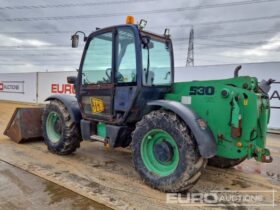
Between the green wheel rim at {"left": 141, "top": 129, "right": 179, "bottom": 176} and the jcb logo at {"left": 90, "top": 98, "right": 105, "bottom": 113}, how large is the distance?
1152mm

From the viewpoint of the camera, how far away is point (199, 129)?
331 centimetres

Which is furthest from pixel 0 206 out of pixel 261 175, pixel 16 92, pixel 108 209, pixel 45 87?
pixel 16 92

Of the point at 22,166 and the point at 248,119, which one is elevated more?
the point at 248,119

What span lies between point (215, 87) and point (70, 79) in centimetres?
302

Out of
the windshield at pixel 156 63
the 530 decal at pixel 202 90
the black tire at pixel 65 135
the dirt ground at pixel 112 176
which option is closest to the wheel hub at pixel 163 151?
the dirt ground at pixel 112 176

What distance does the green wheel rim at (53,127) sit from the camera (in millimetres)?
5461

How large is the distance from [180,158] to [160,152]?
15.1 inches

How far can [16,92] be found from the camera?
18.3 meters

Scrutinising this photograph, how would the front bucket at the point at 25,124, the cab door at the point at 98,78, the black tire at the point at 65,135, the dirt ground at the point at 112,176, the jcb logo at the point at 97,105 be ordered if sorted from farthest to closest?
1. the front bucket at the point at 25,124
2. the black tire at the point at 65,135
3. the jcb logo at the point at 97,105
4. the cab door at the point at 98,78
5. the dirt ground at the point at 112,176

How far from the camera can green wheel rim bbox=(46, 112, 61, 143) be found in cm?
546

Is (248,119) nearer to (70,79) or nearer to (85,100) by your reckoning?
(85,100)

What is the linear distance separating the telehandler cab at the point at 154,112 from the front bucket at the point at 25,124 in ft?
2.76

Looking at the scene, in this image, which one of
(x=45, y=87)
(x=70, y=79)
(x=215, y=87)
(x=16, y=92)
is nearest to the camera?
(x=215, y=87)

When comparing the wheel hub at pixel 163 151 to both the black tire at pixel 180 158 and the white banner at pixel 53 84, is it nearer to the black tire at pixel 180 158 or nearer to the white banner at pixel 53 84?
the black tire at pixel 180 158
